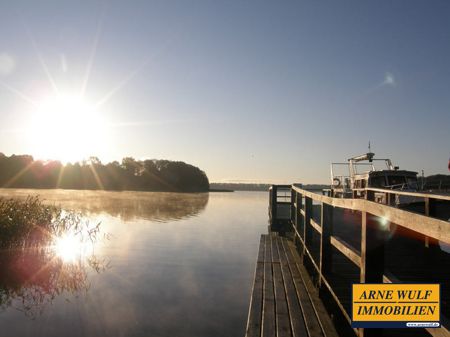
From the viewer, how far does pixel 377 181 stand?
19.8 metres

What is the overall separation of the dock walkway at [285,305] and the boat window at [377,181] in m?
12.5

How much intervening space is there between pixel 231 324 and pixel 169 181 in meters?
111

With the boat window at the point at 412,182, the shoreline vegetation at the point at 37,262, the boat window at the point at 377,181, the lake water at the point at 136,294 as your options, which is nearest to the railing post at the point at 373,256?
the lake water at the point at 136,294

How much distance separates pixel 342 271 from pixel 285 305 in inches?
57.1

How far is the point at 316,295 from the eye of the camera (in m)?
6.35

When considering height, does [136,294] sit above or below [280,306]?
below

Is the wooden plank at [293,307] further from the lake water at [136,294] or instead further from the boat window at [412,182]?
the boat window at [412,182]

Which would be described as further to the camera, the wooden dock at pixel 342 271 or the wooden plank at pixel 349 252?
the wooden plank at pixel 349 252

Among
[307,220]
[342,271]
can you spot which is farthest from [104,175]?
[342,271]

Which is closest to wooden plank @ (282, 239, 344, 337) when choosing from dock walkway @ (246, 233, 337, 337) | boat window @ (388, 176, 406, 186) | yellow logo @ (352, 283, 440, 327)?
dock walkway @ (246, 233, 337, 337)

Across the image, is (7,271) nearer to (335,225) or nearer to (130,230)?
(130,230)

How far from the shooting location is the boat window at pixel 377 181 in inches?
775

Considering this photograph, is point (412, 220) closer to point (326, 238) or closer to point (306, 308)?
point (326, 238)

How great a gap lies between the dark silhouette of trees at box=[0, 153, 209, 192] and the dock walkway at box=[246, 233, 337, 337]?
9534cm
